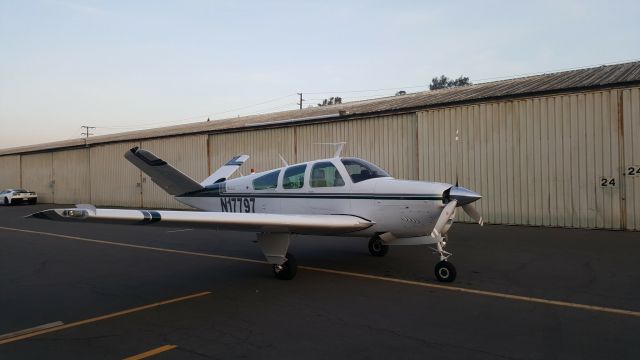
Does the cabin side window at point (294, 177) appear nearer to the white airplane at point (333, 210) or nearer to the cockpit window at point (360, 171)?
the white airplane at point (333, 210)

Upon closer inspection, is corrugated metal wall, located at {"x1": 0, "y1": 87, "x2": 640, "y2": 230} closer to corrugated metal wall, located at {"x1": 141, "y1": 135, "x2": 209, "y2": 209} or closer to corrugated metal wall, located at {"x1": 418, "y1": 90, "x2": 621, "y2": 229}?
corrugated metal wall, located at {"x1": 418, "y1": 90, "x2": 621, "y2": 229}

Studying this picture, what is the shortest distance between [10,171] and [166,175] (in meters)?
40.9

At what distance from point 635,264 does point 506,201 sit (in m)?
6.97

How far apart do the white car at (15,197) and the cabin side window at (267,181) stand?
32.9 meters

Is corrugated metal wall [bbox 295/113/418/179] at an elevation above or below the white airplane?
above

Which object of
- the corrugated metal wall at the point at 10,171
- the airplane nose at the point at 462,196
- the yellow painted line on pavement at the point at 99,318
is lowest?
the yellow painted line on pavement at the point at 99,318

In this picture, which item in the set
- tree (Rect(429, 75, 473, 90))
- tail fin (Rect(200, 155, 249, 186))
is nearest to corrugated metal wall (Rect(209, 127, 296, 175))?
tail fin (Rect(200, 155, 249, 186))

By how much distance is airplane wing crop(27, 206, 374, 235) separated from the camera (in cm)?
514

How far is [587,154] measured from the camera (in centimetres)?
1392

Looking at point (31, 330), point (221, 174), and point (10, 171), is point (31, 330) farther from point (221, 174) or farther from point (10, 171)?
point (10, 171)

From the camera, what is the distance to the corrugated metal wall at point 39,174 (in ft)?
124

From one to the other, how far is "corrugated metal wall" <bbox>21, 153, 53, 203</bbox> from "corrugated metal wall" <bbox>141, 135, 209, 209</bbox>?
1397 centimetres

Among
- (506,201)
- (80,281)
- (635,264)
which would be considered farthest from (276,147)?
(635,264)

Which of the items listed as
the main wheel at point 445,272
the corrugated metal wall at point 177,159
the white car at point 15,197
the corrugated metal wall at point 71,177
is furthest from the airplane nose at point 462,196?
the white car at point 15,197
